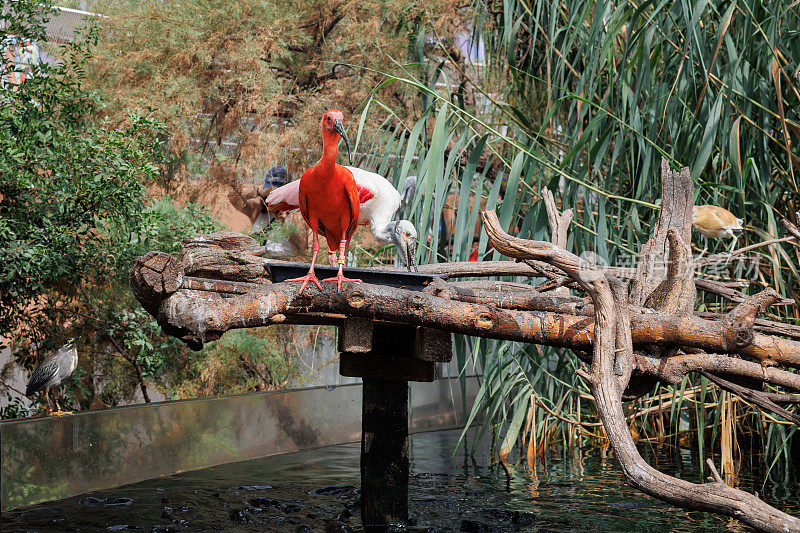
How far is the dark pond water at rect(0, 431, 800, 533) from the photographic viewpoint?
434 centimetres

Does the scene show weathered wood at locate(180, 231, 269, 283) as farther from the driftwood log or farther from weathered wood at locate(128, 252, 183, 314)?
weathered wood at locate(128, 252, 183, 314)

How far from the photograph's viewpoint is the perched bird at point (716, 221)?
3932 mm

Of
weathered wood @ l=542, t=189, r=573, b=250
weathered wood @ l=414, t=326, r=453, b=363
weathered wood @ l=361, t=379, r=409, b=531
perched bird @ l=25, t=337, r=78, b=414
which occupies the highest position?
weathered wood @ l=542, t=189, r=573, b=250

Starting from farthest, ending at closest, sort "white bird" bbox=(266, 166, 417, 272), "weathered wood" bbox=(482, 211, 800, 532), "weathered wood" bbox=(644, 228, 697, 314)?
"white bird" bbox=(266, 166, 417, 272)
"weathered wood" bbox=(644, 228, 697, 314)
"weathered wood" bbox=(482, 211, 800, 532)

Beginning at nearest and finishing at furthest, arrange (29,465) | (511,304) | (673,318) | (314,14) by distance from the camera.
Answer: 1. (673,318)
2. (511,304)
3. (29,465)
4. (314,14)

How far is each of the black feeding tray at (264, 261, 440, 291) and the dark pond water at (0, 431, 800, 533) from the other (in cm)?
155

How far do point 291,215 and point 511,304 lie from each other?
561 centimetres

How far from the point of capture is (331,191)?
11.7 ft

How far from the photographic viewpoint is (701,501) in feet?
7.08

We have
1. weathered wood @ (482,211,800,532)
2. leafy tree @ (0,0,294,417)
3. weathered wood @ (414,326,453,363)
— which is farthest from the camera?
leafy tree @ (0,0,294,417)

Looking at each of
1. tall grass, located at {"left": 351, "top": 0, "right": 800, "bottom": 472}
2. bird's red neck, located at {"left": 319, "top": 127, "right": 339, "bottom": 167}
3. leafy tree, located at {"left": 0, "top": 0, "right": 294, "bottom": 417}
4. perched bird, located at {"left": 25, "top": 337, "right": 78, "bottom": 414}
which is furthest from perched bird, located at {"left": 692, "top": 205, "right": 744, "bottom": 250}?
perched bird, located at {"left": 25, "top": 337, "right": 78, "bottom": 414}

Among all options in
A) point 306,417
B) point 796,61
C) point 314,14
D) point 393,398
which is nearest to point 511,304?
point 393,398

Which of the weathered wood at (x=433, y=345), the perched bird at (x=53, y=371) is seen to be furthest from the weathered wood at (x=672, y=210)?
the perched bird at (x=53, y=371)

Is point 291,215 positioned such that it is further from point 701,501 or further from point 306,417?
point 701,501
